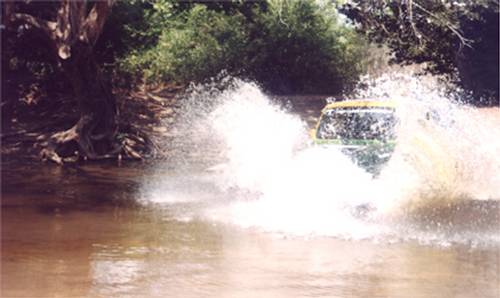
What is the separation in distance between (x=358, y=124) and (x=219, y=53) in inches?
534

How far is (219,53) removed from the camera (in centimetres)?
2403

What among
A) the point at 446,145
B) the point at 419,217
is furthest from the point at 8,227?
the point at 446,145

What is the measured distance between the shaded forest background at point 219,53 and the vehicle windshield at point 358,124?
19.6ft

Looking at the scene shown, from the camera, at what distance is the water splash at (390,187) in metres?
9.15

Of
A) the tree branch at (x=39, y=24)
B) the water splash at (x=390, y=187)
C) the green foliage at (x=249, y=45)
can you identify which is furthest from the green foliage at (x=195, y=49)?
the water splash at (x=390, y=187)

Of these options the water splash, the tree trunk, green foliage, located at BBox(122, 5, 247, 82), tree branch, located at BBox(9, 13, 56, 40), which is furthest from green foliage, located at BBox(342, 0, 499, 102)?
tree branch, located at BBox(9, 13, 56, 40)

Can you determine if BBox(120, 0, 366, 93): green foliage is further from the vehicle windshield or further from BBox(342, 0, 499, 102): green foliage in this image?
the vehicle windshield

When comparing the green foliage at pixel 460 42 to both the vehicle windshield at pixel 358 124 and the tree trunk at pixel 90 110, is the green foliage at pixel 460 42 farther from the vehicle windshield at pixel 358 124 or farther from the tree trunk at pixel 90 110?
the vehicle windshield at pixel 358 124

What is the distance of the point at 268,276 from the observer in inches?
276

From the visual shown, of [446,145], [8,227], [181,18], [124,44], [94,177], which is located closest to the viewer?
[8,227]

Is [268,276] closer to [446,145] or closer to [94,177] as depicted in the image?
[446,145]

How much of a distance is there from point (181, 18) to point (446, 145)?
15865mm

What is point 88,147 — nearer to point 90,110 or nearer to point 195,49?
point 90,110

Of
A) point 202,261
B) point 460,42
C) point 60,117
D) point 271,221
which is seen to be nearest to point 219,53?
point 60,117
